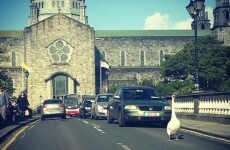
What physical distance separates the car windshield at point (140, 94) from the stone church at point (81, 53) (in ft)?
142

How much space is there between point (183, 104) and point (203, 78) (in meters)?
47.1

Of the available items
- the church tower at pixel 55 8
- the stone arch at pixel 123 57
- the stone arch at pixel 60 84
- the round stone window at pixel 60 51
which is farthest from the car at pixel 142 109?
the church tower at pixel 55 8

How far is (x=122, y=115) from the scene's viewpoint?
18547mm

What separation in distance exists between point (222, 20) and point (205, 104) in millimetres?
70804

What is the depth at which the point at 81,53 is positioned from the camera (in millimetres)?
73312

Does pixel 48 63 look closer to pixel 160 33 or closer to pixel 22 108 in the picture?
pixel 160 33

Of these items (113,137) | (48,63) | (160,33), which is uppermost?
(160,33)

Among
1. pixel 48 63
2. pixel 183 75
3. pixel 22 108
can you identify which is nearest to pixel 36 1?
pixel 48 63

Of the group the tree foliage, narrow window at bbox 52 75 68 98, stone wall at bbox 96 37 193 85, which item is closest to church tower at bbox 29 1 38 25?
stone wall at bbox 96 37 193 85

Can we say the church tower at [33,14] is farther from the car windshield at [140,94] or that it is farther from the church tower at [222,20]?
the car windshield at [140,94]

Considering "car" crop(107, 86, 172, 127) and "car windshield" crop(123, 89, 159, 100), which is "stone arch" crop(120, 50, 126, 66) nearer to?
"car windshield" crop(123, 89, 159, 100)

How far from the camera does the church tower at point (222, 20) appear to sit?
85.3 metres

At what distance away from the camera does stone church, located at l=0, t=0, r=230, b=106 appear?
72.1 m

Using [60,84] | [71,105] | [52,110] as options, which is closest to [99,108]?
[52,110]
